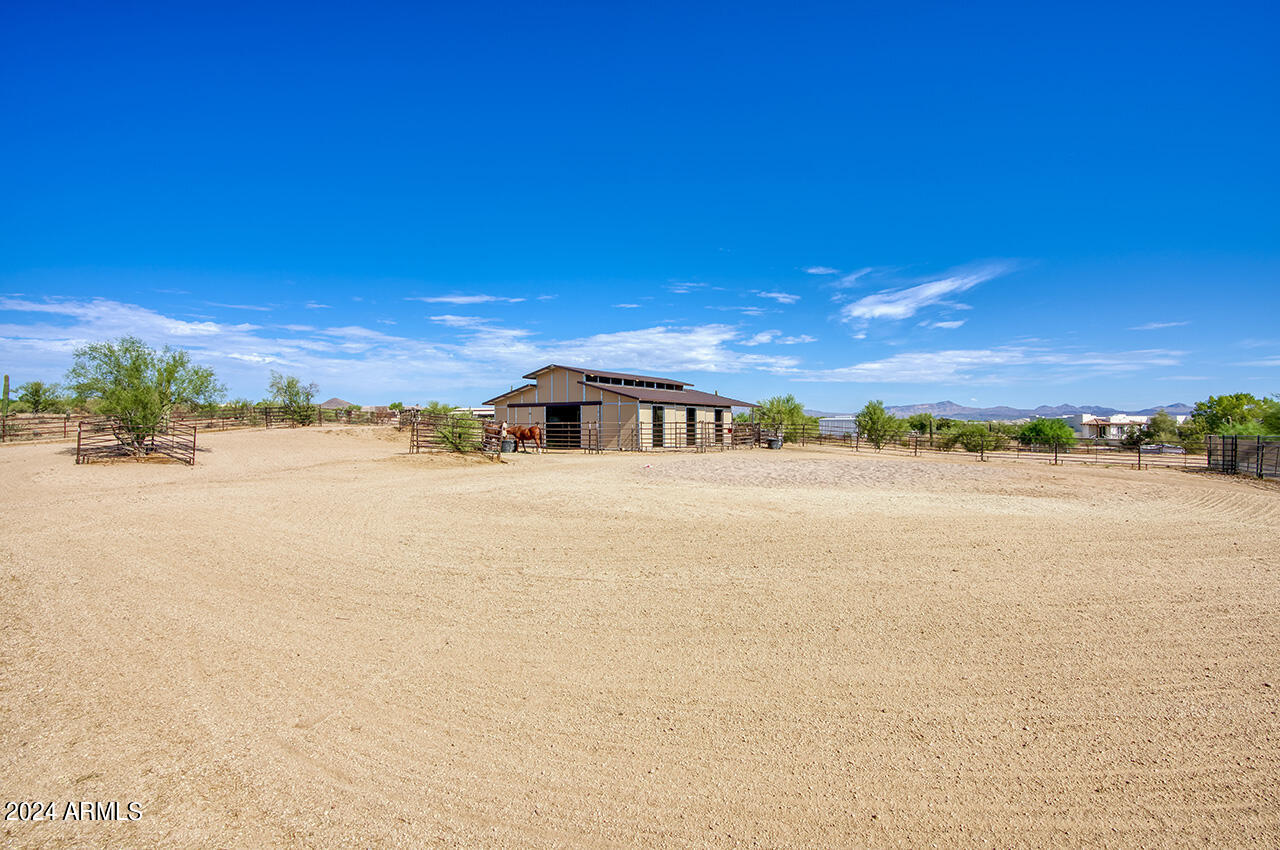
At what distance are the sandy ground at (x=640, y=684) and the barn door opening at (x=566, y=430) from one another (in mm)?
24627

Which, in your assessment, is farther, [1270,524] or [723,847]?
[1270,524]

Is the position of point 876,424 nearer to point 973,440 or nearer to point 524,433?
point 973,440

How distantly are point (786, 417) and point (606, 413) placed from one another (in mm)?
21018

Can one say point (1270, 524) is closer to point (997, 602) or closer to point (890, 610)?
point (997, 602)

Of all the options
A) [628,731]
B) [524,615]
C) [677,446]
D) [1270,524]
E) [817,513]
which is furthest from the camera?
[677,446]

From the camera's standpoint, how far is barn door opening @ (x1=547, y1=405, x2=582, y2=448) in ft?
113

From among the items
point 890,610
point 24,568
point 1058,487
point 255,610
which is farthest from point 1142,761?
point 1058,487

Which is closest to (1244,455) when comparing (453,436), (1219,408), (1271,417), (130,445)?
(1271,417)

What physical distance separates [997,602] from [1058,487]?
43.2 feet

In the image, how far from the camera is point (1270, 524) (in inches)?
421

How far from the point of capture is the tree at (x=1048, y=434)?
43406mm

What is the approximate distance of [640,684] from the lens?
439 centimetres

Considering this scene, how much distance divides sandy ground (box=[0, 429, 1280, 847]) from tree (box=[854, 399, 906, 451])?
30.3 metres

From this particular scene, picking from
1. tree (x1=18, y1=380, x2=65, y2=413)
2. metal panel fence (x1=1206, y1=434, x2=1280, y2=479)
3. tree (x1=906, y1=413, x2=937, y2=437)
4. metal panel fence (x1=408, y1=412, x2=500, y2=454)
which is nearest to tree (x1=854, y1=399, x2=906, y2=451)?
metal panel fence (x1=1206, y1=434, x2=1280, y2=479)
